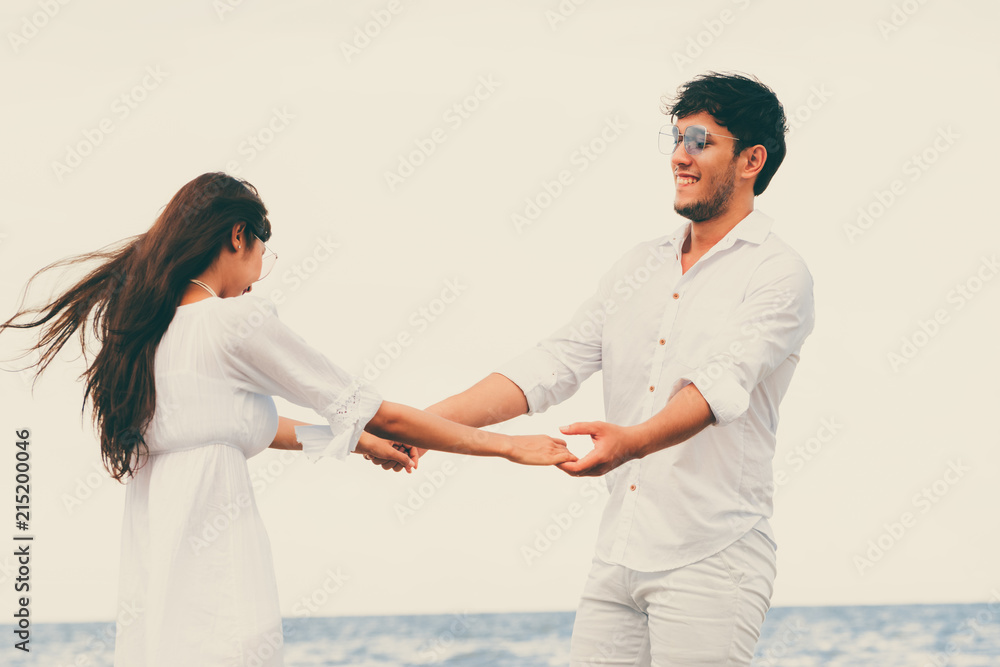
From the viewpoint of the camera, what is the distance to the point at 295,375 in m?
3.24

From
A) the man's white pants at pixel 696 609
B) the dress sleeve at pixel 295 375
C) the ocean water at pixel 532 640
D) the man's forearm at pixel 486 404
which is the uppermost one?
the dress sleeve at pixel 295 375

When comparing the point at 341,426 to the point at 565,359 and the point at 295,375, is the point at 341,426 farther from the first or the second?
the point at 565,359

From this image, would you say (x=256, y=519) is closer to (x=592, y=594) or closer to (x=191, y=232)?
(x=191, y=232)

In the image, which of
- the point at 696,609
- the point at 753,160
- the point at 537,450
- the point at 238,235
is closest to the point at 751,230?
the point at 753,160

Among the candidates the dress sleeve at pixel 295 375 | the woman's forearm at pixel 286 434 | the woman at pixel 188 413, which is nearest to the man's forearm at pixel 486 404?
the woman's forearm at pixel 286 434

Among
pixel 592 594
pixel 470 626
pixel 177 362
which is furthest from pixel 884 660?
pixel 177 362

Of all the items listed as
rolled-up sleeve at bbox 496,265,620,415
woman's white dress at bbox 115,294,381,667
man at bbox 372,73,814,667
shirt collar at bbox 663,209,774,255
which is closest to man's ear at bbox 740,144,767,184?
man at bbox 372,73,814,667

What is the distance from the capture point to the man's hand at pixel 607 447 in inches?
138

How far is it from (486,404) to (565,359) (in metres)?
0.36

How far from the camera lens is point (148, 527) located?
3.17m

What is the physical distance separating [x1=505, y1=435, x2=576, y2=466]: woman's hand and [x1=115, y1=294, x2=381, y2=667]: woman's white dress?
0.90 metres

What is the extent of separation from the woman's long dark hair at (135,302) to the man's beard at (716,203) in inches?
63.4

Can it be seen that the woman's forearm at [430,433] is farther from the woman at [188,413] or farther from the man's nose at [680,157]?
the man's nose at [680,157]

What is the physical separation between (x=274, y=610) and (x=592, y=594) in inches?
46.0
